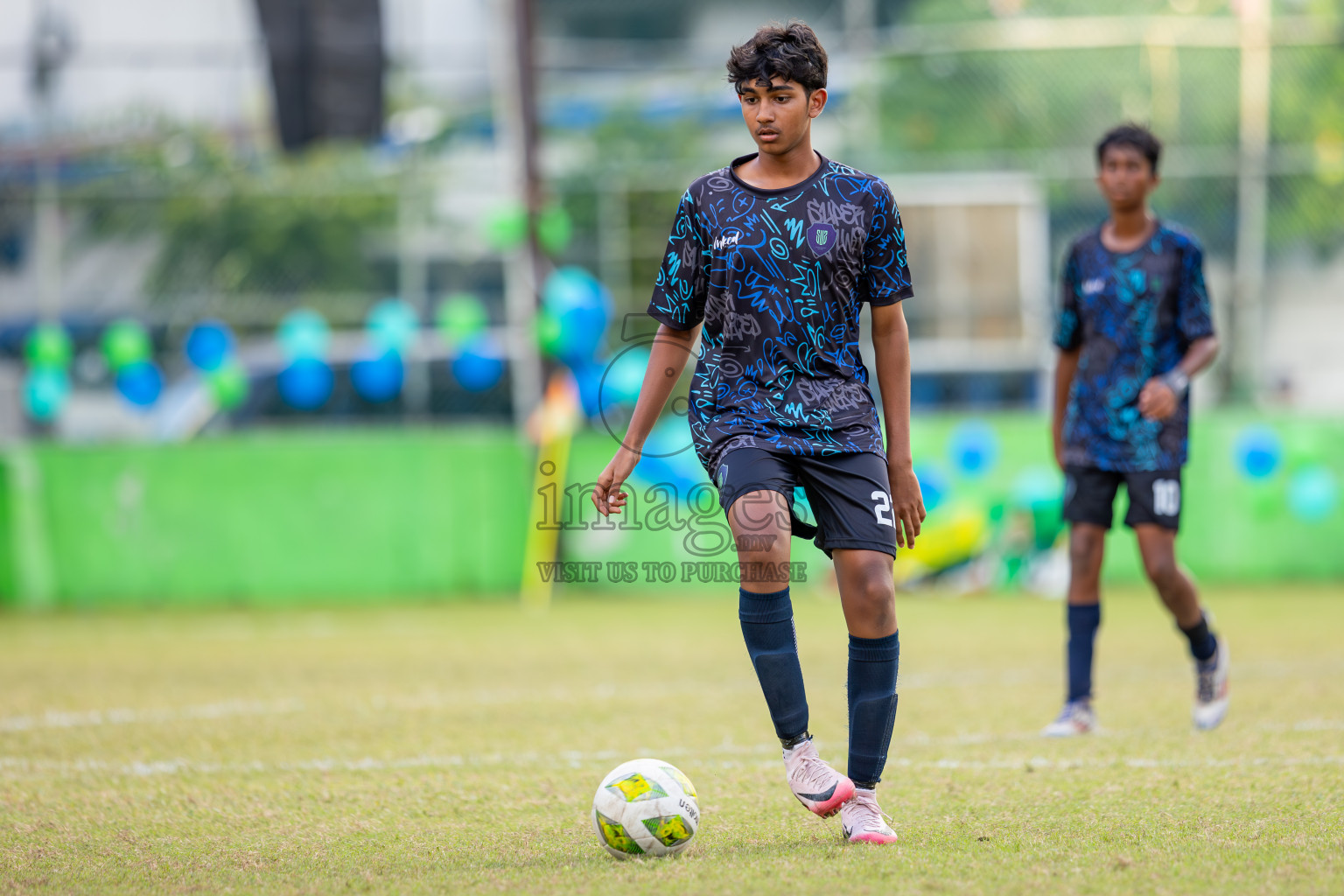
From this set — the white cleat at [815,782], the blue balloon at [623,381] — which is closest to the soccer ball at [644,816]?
the white cleat at [815,782]

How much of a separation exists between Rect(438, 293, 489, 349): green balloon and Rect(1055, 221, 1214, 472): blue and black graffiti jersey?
9.62 metres

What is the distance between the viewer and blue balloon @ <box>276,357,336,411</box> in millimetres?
14688

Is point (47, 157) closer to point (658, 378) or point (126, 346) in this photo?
point (126, 346)

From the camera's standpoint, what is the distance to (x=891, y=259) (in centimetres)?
401

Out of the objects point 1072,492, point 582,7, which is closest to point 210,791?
point 1072,492

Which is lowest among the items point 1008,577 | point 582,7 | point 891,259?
point 1008,577

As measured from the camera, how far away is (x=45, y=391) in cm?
1489

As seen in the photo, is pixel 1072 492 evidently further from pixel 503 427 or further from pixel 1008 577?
pixel 503 427

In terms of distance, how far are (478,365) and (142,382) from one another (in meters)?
3.07

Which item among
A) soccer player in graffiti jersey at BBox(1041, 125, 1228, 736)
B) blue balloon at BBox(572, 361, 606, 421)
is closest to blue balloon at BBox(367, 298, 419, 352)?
blue balloon at BBox(572, 361, 606, 421)

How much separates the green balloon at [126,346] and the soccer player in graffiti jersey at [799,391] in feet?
38.5

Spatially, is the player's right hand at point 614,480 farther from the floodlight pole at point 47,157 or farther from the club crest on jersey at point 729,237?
the floodlight pole at point 47,157

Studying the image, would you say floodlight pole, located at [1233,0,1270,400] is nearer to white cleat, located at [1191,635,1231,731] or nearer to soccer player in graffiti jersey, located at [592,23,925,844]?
white cleat, located at [1191,635,1231,731]

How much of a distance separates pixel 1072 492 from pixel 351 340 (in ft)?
32.0
